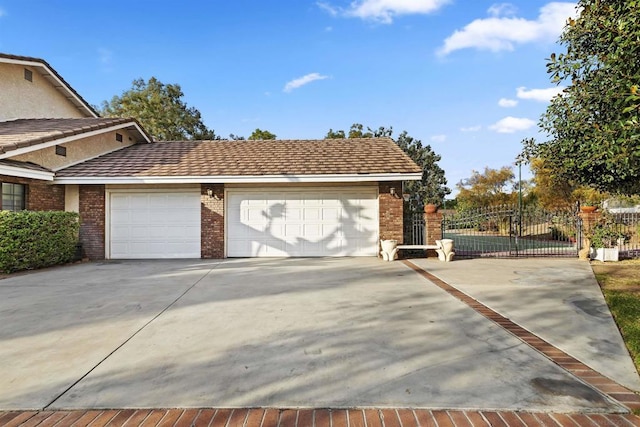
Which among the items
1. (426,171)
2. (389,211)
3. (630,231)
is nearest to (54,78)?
(389,211)

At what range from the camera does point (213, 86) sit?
1816 centimetres

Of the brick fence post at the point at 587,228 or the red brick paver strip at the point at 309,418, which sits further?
the brick fence post at the point at 587,228

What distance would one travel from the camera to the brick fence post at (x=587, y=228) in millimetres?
10695

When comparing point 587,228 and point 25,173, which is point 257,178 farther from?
point 587,228

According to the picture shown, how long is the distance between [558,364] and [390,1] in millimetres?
9621

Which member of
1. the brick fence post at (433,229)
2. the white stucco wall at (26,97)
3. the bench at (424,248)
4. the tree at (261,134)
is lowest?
the bench at (424,248)

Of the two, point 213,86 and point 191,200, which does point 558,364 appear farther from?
point 213,86

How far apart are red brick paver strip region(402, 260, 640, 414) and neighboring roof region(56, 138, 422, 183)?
668 centimetres

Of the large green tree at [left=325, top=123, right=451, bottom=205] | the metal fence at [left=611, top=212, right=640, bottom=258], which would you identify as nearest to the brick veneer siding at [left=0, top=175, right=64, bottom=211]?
the large green tree at [left=325, top=123, right=451, bottom=205]

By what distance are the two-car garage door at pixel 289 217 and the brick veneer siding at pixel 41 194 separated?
5.40ft

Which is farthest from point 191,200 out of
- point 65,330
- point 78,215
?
point 65,330

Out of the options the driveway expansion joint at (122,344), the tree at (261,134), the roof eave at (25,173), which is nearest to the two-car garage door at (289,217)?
the roof eave at (25,173)

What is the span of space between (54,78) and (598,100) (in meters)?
18.4

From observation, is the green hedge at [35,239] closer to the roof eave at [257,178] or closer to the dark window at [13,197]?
the dark window at [13,197]
